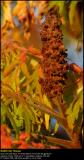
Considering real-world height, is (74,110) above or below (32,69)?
below

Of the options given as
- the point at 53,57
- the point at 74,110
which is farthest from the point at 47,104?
the point at 53,57

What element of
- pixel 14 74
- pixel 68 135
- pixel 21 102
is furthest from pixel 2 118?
pixel 68 135

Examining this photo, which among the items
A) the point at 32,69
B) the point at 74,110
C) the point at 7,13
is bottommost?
the point at 74,110

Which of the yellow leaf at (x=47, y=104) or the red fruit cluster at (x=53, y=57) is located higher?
→ the red fruit cluster at (x=53, y=57)

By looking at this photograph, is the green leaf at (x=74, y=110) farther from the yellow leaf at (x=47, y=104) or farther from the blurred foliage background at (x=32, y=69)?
the yellow leaf at (x=47, y=104)

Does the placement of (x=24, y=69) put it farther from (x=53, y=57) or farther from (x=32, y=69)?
(x=53, y=57)

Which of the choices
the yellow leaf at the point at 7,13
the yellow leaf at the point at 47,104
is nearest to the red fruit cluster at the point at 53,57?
the yellow leaf at the point at 47,104

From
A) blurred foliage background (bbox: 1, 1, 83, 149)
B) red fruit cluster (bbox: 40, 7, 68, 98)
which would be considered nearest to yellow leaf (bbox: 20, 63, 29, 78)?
blurred foliage background (bbox: 1, 1, 83, 149)

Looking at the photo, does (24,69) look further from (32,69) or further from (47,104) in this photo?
(47,104)
